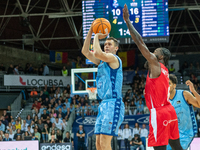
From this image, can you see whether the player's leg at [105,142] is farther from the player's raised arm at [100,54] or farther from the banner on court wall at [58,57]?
the banner on court wall at [58,57]

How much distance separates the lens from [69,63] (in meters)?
24.8

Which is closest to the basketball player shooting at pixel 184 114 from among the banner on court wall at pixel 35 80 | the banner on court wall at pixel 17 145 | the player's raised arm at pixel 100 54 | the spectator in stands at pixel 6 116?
the player's raised arm at pixel 100 54

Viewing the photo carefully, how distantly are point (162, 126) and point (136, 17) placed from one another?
8100 millimetres

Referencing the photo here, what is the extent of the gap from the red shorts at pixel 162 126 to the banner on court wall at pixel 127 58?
1984 cm

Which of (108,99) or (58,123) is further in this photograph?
(58,123)

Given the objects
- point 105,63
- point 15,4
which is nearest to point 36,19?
point 15,4

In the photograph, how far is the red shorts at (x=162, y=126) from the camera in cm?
482

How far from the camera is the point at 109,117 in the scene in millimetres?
4996

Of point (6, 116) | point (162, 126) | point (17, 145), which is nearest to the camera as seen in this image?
point (162, 126)

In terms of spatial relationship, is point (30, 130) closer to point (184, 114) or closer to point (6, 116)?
point (6, 116)

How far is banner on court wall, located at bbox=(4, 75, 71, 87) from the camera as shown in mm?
20734

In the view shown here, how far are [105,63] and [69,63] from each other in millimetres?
19670

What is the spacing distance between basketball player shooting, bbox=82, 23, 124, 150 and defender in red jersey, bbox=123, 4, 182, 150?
0.50m

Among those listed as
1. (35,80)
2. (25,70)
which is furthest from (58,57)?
(35,80)
